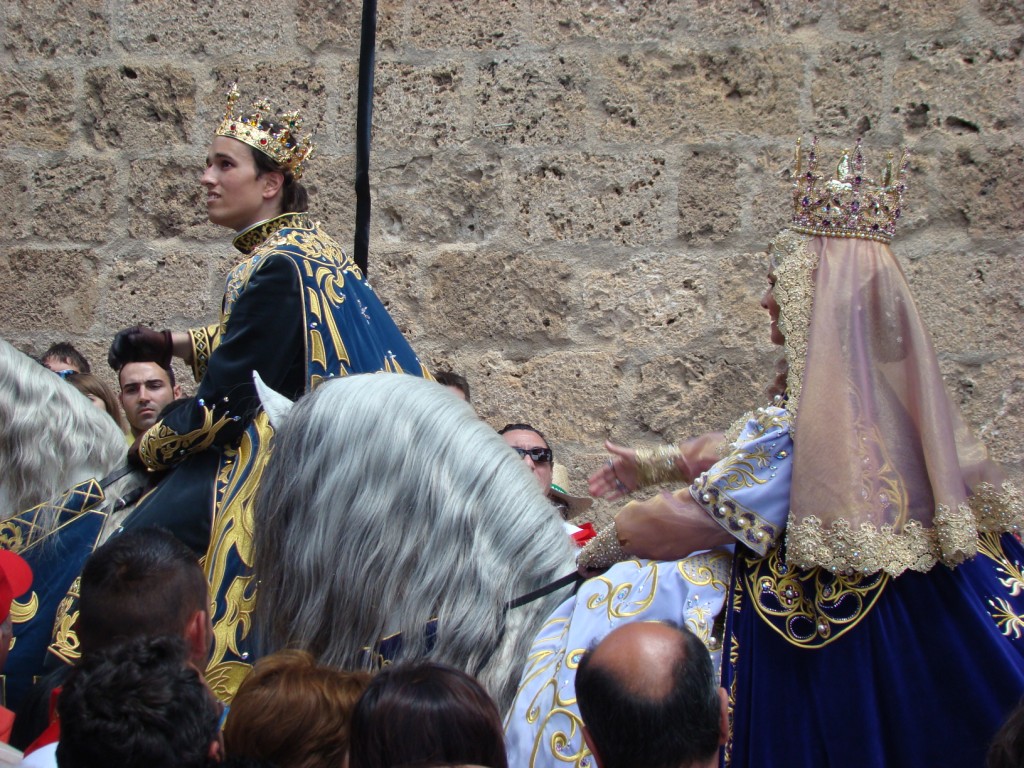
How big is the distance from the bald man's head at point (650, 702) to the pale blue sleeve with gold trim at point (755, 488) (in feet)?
2.27

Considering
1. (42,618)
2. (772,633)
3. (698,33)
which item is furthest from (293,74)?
(772,633)

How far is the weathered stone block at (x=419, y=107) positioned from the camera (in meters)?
5.37

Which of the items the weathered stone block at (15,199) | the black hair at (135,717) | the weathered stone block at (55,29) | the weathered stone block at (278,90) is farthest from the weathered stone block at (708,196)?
the black hair at (135,717)

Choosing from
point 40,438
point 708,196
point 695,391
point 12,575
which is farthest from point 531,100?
point 12,575

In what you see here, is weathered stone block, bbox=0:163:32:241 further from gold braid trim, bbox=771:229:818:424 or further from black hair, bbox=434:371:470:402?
gold braid trim, bbox=771:229:818:424

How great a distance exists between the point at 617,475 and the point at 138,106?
335cm

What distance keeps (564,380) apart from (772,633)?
254cm

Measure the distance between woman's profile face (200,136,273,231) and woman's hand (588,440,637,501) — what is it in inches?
62.4

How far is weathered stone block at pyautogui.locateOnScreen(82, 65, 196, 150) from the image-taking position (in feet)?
18.4

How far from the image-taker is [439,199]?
17.6 feet

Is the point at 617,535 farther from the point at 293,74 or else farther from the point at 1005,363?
the point at 293,74

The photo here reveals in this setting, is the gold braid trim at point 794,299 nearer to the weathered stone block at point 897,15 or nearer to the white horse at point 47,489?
the white horse at point 47,489

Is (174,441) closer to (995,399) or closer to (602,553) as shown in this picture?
(602,553)

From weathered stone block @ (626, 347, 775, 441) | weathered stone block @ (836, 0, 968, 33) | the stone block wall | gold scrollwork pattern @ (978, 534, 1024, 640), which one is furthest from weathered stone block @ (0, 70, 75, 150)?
gold scrollwork pattern @ (978, 534, 1024, 640)
